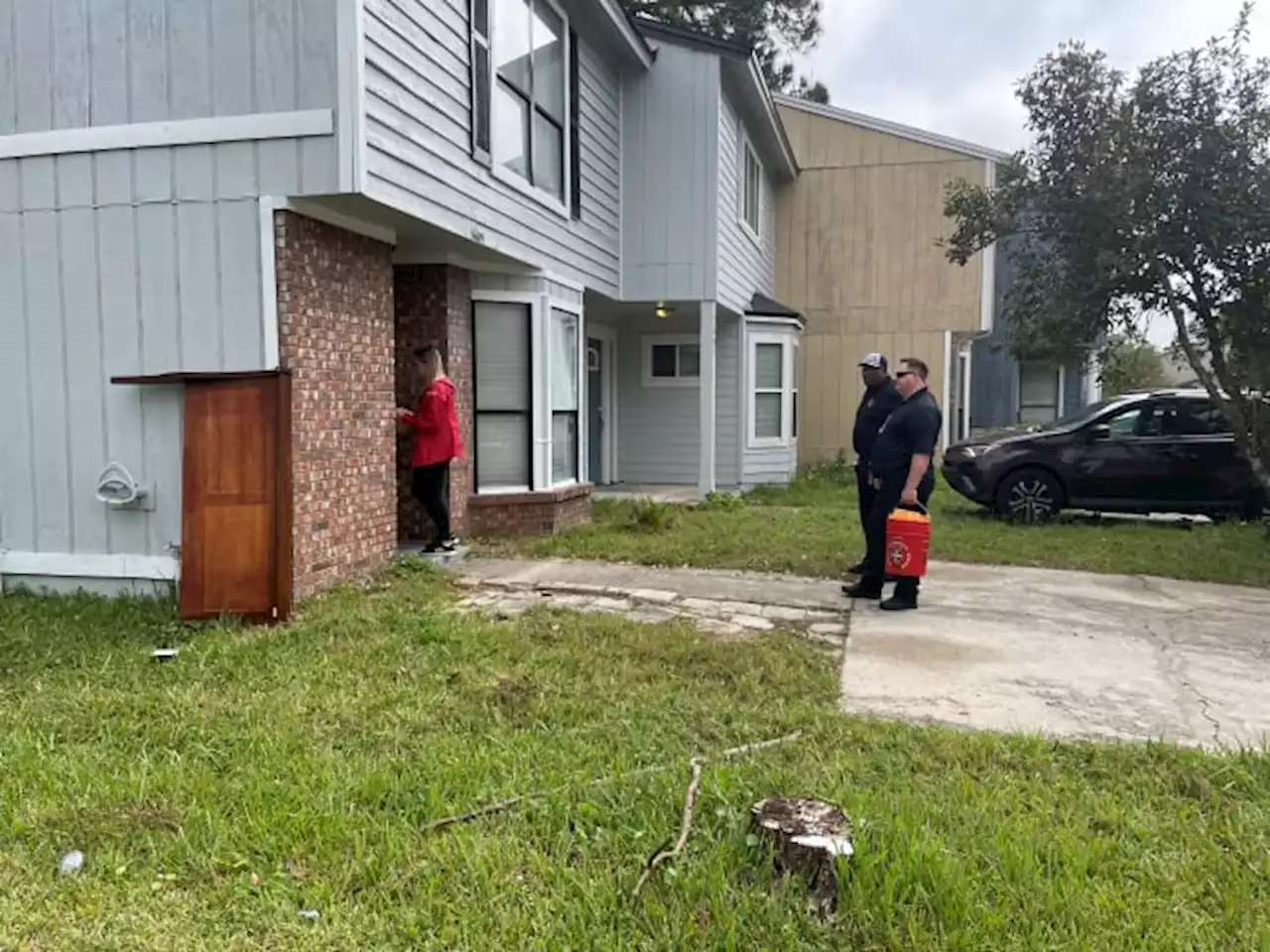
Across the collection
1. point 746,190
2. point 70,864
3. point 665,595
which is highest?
point 746,190

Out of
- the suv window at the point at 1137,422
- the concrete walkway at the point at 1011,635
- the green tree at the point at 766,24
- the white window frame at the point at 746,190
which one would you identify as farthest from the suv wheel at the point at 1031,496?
the green tree at the point at 766,24

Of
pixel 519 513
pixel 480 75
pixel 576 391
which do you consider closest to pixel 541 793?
pixel 519 513

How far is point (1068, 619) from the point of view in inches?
241

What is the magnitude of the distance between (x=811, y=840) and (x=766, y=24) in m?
23.2

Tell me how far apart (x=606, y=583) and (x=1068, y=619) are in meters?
3.16

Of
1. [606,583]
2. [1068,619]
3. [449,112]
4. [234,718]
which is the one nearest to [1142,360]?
[1068,619]

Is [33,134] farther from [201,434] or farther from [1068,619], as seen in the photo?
[1068,619]

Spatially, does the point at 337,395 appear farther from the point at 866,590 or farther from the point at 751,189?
the point at 751,189

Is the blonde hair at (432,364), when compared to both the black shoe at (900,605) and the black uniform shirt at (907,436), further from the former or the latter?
the black shoe at (900,605)

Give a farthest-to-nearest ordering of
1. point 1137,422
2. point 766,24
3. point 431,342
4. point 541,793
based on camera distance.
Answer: point 766,24
point 1137,422
point 431,342
point 541,793

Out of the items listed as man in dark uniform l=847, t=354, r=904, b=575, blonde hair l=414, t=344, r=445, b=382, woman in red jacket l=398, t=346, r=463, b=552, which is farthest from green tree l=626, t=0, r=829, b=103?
Result: man in dark uniform l=847, t=354, r=904, b=575

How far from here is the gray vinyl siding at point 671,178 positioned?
37.7 feet

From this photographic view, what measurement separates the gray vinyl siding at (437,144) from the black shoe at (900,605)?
4.12 m

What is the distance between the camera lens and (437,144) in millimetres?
6672
